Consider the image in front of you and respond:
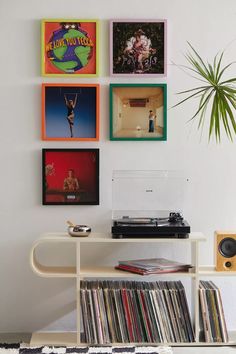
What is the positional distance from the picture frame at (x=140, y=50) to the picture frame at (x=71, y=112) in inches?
7.9

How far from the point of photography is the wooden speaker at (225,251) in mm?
3607

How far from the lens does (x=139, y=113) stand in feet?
12.6

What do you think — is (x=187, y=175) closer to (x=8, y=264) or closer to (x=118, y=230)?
(x=118, y=230)

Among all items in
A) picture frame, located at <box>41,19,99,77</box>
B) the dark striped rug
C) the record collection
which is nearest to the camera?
the dark striped rug

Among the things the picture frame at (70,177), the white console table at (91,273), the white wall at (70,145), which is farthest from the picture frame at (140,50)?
the white console table at (91,273)

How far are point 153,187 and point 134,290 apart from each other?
0.61 metres

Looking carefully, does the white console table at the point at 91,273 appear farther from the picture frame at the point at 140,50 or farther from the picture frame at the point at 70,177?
the picture frame at the point at 140,50

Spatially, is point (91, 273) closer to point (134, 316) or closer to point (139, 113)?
point (134, 316)

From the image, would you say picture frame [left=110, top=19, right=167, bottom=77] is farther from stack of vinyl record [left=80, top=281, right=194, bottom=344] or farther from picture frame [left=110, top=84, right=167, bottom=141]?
stack of vinyl record [left=80, top=281, right=194, bottom=344]

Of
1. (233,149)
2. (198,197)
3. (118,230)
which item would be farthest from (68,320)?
(233,149)

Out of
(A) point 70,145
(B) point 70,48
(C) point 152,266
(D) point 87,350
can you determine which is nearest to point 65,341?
(D) point 87,350

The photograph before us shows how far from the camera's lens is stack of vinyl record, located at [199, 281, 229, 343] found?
3.57 m

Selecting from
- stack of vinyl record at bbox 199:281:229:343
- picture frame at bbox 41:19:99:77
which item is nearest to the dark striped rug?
stack of vinyl record at bbox 199:281:229:343

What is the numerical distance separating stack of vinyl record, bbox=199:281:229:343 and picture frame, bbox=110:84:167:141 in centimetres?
93
